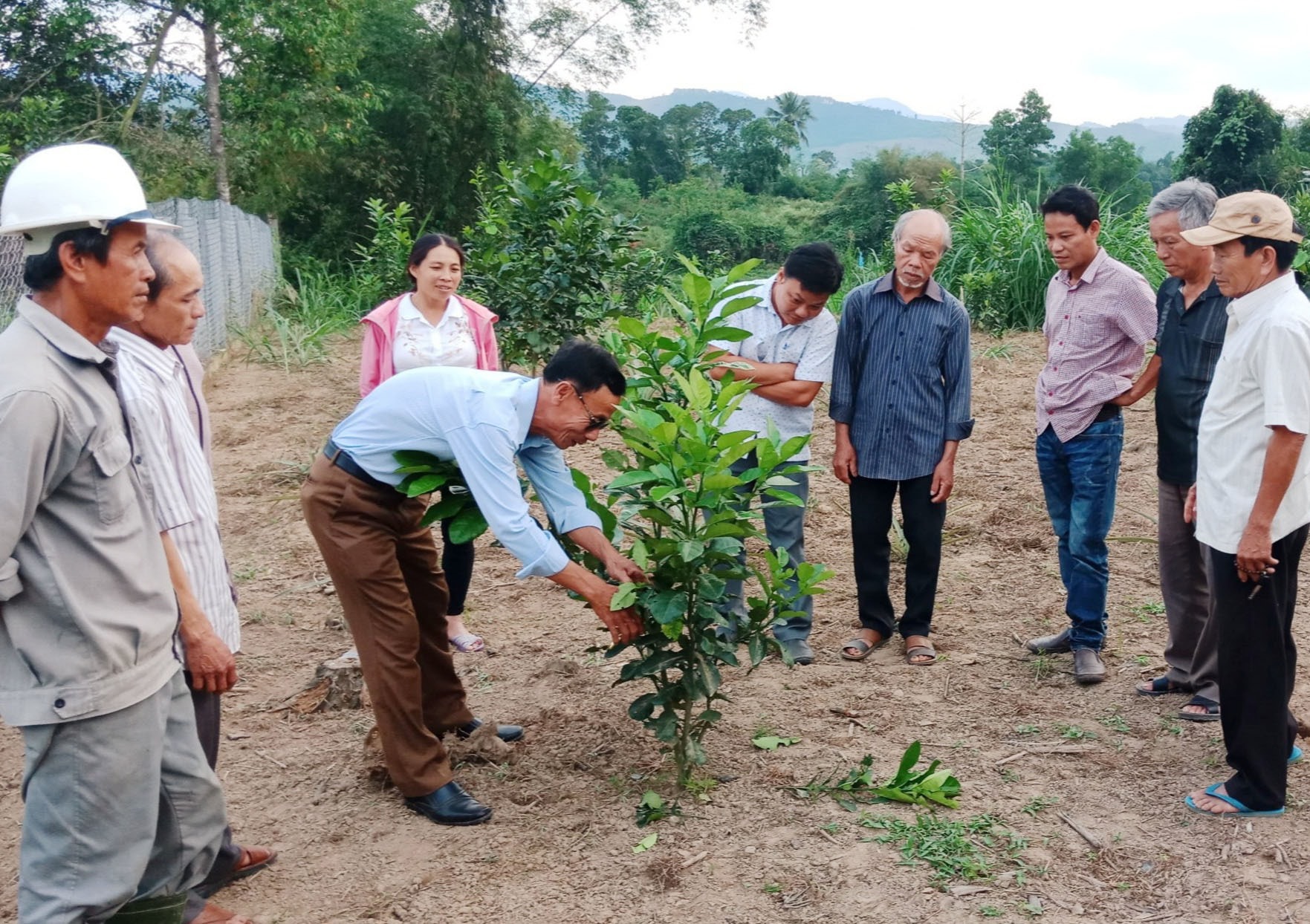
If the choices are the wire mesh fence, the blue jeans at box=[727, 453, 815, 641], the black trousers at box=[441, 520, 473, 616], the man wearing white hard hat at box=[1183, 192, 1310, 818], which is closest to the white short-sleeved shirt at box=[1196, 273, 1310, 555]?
the man wearing white hard hat at box=[1183, 192, 1310, 818]

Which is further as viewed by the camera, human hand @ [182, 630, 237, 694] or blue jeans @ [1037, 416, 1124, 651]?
blue jeans @ [1037, 416, 1124, 651]

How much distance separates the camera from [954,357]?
4418 mm

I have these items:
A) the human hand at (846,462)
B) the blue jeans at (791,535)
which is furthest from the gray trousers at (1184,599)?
the blue jeans at (791,535)

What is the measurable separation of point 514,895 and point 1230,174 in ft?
84.3

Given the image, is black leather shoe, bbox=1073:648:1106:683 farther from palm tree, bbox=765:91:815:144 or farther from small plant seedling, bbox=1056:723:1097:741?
palm tree, bbox=765:91:815:144

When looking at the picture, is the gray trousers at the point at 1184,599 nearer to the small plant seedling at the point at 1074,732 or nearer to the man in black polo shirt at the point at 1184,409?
the man in black polo shirt at the point at 1184,409

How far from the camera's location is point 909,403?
4.40 metres

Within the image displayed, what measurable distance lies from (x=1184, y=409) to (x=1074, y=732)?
1181 millimetres

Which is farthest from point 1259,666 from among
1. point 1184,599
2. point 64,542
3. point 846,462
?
point 64,542

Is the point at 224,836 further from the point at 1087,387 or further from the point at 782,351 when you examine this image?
the point at 1087,387

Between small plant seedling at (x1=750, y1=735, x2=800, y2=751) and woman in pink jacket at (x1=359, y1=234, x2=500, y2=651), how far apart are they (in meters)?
1.37

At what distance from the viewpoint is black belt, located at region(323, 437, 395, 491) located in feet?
10.4

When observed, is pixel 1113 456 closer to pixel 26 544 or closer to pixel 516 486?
pixel 516 486

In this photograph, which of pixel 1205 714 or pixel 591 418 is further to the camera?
pixel 1205 714
